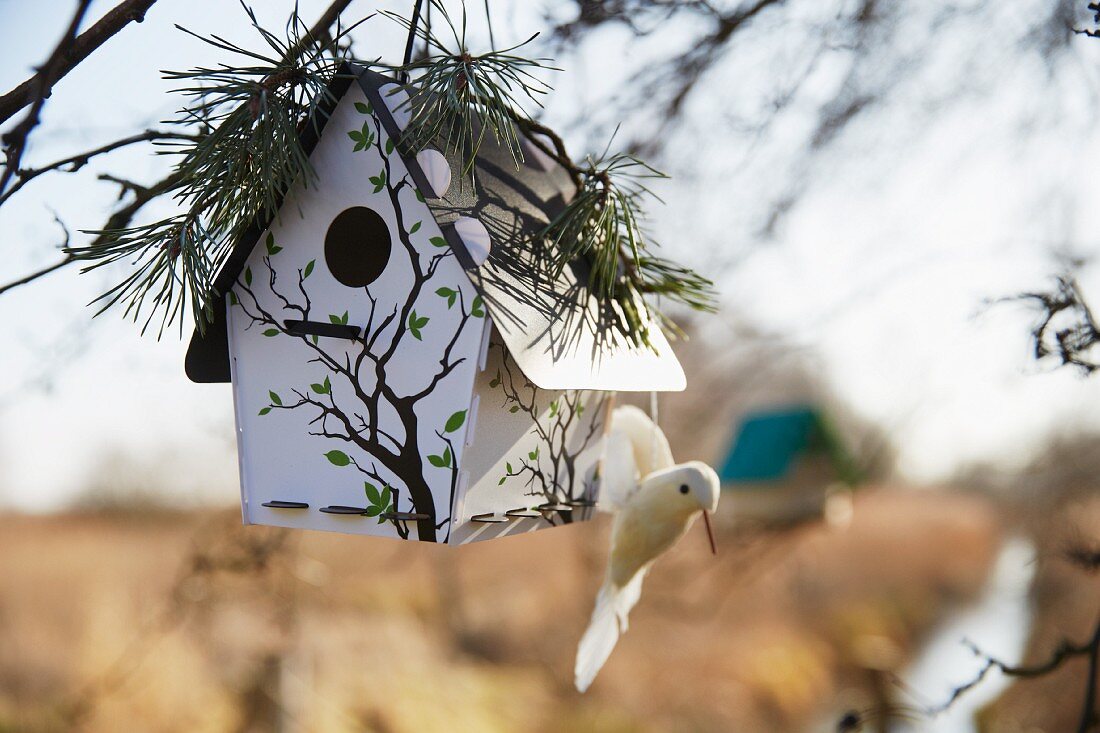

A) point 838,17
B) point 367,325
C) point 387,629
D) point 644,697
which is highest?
point 838,17

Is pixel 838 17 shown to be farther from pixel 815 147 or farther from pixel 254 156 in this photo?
pixel 254 156

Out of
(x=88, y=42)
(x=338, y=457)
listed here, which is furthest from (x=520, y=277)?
(x=88, y=42)

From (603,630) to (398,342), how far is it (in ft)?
1.37

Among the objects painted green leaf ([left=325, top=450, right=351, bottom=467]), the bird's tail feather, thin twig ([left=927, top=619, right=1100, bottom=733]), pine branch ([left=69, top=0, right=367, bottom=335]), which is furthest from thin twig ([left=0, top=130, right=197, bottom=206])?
thin twig ([left=927, top=619, right=1100, bottom=733])

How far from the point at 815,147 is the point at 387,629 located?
3.29m

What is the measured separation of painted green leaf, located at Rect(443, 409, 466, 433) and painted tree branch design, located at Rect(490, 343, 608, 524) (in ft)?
0.18

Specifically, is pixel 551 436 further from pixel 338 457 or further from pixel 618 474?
pixel 338 457

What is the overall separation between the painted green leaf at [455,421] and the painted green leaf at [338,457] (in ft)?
0.39

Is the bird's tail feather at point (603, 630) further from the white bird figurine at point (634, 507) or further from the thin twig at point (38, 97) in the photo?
the thin twig at point (38, 97)

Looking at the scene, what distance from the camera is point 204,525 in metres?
2.69

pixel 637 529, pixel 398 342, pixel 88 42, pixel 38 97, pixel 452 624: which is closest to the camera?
pixel 38 97

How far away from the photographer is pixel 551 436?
947 millimetres

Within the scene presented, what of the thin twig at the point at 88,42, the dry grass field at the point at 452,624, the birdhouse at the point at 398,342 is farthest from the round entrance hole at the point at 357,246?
the dry grass field at the point at 452,624

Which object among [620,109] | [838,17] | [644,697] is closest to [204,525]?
[620,109]
